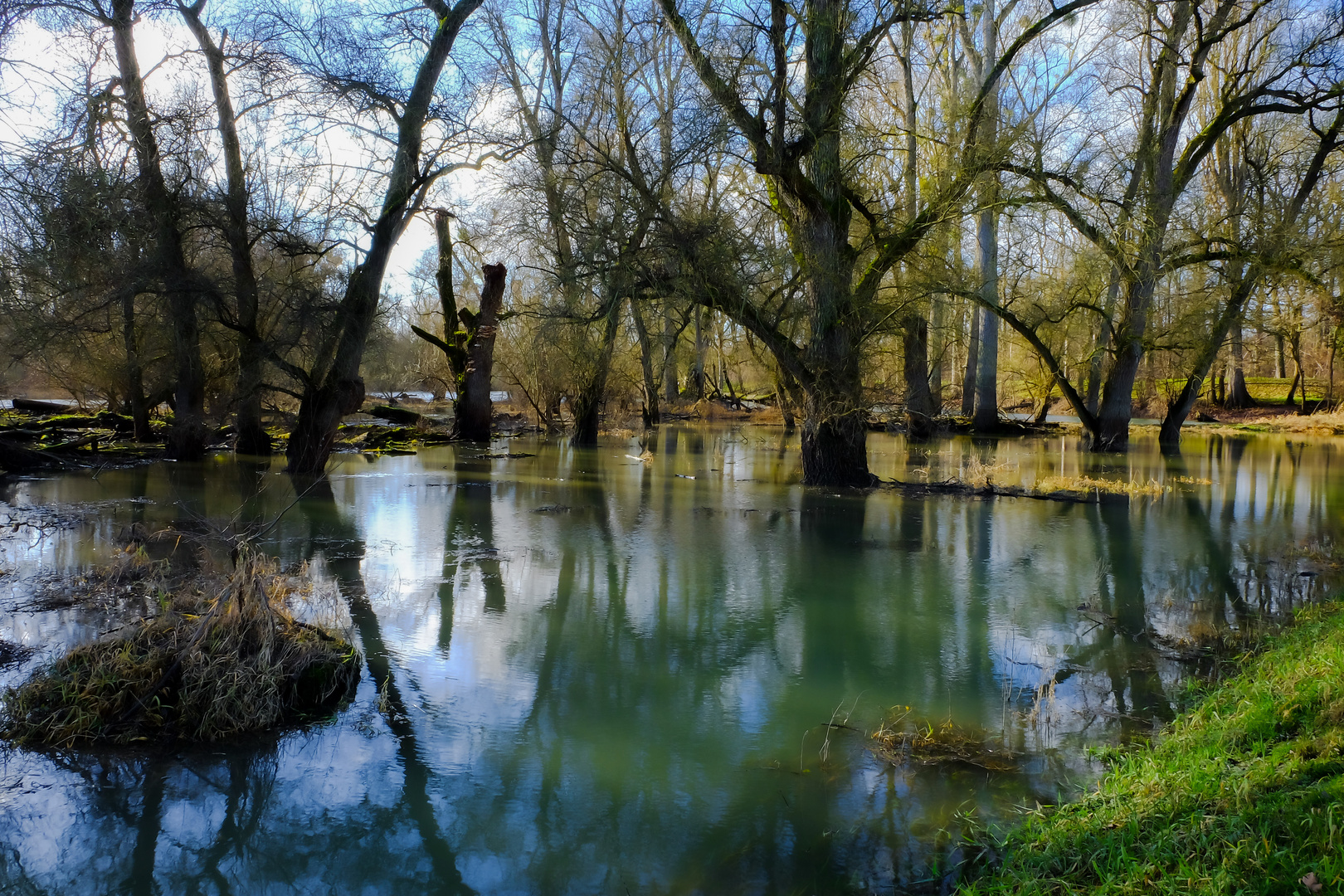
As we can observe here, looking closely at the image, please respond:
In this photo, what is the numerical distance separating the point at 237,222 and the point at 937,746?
14.4 metres

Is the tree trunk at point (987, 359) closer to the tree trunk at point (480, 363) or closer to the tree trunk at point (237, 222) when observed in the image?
the tree trunk at point (480, 363)

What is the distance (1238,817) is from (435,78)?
15.3m

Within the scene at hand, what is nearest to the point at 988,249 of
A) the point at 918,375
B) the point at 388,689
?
the point at 918,375

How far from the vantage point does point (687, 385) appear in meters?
41.5

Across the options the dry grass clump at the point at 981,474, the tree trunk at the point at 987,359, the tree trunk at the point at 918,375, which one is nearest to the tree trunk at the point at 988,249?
the tree trunk at the point at 987,359

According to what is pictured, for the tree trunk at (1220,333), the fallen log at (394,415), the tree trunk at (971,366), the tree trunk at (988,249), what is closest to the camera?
the tree trunk at (988,249)

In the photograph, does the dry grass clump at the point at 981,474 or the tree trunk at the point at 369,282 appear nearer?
the tree trunk at the point at 369,282

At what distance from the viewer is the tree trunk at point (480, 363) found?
23141mm

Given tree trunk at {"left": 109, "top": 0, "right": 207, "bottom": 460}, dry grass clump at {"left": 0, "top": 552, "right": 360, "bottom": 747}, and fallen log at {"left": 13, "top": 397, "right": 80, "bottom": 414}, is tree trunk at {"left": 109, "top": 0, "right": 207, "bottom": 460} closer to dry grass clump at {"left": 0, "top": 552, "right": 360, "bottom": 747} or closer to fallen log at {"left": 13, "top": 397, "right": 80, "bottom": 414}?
dry grass clump at {"left": 0, "top": 552, "right": 360, "bottom": 747}

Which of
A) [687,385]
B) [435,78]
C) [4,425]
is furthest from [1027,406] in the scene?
[4,425]

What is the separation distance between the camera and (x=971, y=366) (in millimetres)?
32719

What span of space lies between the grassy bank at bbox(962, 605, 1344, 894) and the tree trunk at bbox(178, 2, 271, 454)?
14861 millimetres

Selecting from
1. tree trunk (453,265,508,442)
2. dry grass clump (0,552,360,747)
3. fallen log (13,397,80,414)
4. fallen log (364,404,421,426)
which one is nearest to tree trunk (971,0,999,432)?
tree trunk (453,265,508,442)

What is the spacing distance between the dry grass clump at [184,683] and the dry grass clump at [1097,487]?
1327 centimetres
